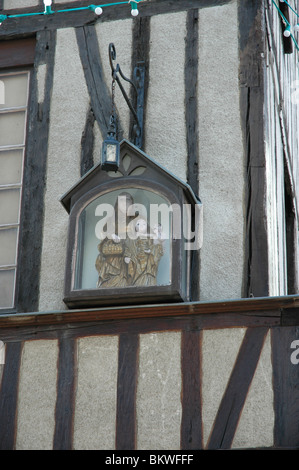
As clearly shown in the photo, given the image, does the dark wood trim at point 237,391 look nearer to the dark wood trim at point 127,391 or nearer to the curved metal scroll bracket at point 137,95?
the dark wood trim at point 127,391

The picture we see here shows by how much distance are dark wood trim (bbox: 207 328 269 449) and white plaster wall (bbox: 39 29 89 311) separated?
48.8 inches

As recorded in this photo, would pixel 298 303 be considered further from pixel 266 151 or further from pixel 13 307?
pixel 13 307

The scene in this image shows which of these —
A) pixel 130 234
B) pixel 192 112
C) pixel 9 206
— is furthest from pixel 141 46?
pixel 130 234

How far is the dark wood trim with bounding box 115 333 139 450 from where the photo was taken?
5523mm

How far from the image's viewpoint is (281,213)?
7.23 meters

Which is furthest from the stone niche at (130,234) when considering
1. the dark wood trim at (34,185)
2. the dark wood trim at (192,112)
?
the dark wood trim at (34,185)

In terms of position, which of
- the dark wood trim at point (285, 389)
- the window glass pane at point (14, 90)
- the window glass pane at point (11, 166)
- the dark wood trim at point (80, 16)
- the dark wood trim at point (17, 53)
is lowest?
the dark wood trim at point (285, 389)

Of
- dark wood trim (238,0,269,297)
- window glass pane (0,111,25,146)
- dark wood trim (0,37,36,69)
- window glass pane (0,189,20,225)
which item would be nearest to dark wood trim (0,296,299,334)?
dark wood trim (238,0,269,297)

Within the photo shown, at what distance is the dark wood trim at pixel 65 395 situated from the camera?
5.61 m

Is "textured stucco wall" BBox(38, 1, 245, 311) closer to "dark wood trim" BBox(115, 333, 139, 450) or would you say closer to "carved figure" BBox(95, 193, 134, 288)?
"carved figure" BBox(95, 193, 134, 288)

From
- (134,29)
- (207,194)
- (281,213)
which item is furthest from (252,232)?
(134,29)

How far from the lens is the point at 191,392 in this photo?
5.54 metres

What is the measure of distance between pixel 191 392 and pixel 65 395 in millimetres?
749

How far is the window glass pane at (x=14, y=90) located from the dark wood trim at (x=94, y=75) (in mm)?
491
